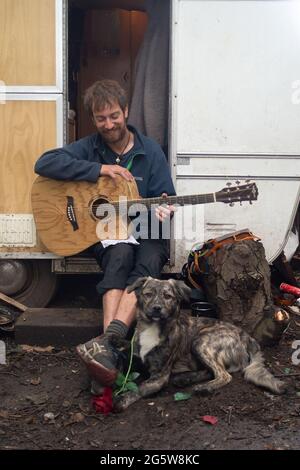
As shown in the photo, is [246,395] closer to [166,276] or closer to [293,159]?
[166,276]

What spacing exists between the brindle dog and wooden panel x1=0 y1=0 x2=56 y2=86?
2.12 meters

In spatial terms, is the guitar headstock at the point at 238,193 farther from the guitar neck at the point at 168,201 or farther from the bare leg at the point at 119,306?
the bare leg at the point at 119,306

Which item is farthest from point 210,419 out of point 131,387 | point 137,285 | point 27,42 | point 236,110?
point 27,42

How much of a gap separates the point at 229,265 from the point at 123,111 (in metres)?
1.38

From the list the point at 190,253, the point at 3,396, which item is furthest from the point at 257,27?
the point at 3,396

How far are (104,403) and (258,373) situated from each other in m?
1.00

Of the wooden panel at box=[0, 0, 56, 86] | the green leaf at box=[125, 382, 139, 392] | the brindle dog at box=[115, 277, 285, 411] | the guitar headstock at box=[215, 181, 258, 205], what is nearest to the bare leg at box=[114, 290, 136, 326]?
the brindle dog at box=[115, 277, 285, 411]

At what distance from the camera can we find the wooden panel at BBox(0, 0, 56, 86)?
502 centimetres

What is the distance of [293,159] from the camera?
5.16 metres

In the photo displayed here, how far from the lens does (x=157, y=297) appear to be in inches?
152

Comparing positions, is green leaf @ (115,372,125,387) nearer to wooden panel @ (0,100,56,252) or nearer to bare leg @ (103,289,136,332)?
bare leg @ (103,289,136,332)

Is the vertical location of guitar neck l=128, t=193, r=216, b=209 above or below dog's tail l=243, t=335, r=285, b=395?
above

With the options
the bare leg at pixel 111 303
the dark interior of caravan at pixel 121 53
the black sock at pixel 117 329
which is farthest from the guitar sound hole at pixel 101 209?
the dark interior of caravan at pixel 121 53

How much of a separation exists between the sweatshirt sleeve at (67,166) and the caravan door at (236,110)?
844 mm
